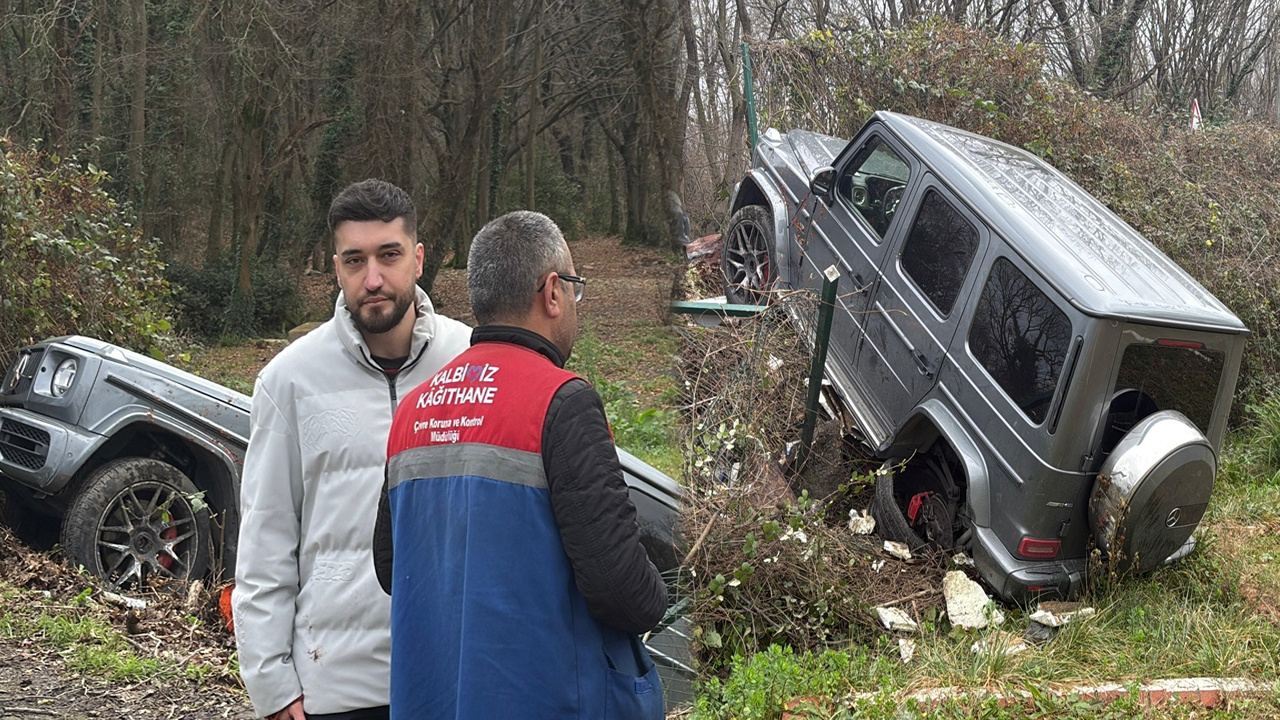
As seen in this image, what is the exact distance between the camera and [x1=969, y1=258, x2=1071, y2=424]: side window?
5203 millimetres

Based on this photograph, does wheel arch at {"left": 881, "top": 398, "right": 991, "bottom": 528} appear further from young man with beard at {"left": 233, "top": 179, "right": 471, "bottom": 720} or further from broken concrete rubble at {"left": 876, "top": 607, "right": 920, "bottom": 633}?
young man with beard at {"left": 233, "top": 179, "right": 471, "bottom": 720}

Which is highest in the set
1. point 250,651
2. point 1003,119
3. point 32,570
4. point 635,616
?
point 1003,119

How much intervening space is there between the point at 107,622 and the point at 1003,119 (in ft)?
29.2

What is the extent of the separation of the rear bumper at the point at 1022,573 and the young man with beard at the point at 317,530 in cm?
353

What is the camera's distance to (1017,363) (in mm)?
5379

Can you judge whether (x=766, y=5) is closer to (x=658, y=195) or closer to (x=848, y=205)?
(x=658, y=195)

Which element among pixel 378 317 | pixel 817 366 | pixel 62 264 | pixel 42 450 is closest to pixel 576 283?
pixel 378 317

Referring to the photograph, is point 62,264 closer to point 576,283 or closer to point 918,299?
point 918,299

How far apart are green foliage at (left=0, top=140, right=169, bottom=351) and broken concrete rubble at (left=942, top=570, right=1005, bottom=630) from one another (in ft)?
20.6

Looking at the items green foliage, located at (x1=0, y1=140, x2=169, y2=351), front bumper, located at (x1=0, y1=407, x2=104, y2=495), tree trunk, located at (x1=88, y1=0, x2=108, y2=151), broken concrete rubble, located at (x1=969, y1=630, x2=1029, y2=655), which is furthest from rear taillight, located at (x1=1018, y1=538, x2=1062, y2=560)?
tree trunk, located at (x1=88, y1=0, x2=108, y2=151)

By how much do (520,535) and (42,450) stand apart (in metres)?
4.38

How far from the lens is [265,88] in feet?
64.6

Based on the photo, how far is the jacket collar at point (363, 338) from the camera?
9.07 feet

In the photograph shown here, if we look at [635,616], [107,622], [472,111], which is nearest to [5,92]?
[472,111]
